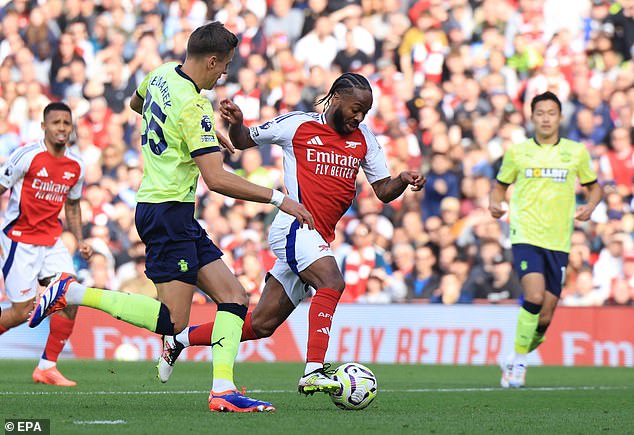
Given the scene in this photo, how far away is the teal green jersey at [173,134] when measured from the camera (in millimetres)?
7266

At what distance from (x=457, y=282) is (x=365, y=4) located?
613 centimetres

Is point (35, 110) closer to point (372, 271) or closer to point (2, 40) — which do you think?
point (2, 40)

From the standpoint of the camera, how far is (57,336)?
11086mm

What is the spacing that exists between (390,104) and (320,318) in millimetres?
10900

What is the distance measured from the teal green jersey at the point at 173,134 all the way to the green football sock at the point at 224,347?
0.82 meters

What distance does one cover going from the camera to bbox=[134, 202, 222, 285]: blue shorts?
24.8 feet

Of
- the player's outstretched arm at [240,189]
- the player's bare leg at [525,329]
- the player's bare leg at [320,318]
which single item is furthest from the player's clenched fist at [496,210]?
the player's outstretched arm at [240,189]

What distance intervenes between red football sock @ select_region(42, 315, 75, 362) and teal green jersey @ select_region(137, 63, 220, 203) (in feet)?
12.4

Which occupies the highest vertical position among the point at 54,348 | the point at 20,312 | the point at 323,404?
the point at 20,312

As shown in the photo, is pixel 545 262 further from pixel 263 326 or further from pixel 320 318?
pixel 320 318

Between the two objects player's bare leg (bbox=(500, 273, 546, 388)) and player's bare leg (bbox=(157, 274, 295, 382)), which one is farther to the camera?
player's bare leg (bbox=(500, 273, 546, 388))

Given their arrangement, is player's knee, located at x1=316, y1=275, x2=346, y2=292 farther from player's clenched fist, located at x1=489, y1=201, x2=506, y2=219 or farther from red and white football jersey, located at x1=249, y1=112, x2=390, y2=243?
player's clenched fist, located at x1=489, y1=201, x2=506, y2=219

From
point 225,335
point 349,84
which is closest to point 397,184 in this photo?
point 349,84

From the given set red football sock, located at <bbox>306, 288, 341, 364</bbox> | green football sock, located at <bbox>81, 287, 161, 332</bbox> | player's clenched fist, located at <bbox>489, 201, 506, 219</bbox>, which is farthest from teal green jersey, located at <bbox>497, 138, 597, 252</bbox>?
green football sock, located at <bbox>81, 287, 161, 332</bbox>
